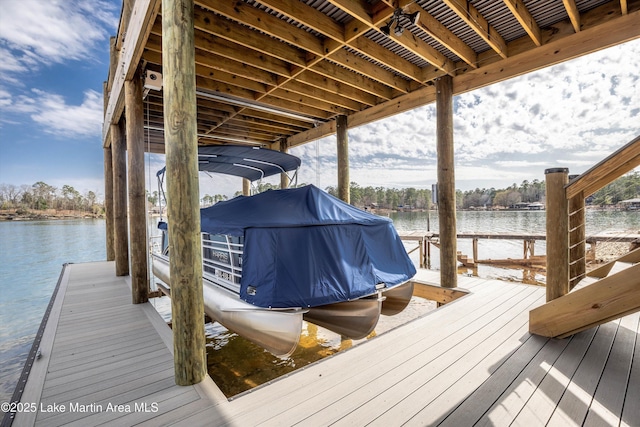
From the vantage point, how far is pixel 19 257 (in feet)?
45.4

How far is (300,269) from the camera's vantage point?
7.82ft

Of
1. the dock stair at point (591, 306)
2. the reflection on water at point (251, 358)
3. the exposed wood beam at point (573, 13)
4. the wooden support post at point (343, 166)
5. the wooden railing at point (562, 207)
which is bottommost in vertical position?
the reflection on water at point (251, 358)

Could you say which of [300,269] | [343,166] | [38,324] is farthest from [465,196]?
[38,324]

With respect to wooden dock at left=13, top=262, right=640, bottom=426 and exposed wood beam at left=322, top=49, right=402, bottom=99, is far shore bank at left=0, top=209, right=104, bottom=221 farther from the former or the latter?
exposed wood beam at left=322, top=49, right=402, bottom=99

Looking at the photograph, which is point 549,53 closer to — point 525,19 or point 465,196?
point 525,19

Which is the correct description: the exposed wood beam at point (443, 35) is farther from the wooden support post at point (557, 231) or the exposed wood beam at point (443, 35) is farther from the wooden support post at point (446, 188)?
the wooden support post at point (557, 231)

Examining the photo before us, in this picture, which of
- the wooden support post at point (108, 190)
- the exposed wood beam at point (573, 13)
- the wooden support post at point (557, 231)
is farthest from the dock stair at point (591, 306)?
the wooden support post at point (108, 190)

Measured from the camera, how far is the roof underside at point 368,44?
301 cm

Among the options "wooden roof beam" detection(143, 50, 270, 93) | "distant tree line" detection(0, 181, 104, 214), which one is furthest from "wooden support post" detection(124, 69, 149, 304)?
"distant tree line" detection(0, 181, 104, 214)

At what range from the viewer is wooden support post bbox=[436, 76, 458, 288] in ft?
13.2

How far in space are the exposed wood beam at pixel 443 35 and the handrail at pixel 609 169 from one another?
2229 millimetres

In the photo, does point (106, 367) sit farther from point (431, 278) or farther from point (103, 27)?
point (103, 27)

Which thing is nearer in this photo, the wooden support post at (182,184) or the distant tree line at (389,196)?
the wooden support post at (182,184)

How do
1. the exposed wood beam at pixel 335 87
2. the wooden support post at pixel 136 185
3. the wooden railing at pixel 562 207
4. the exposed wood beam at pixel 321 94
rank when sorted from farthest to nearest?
1. the exposed wood beam at pixel 321 94
2. the exposed wood beam at pixel 335 87
3. the wooden support post at pixel 136 185
4. the wooden railing at pixel 562 207
